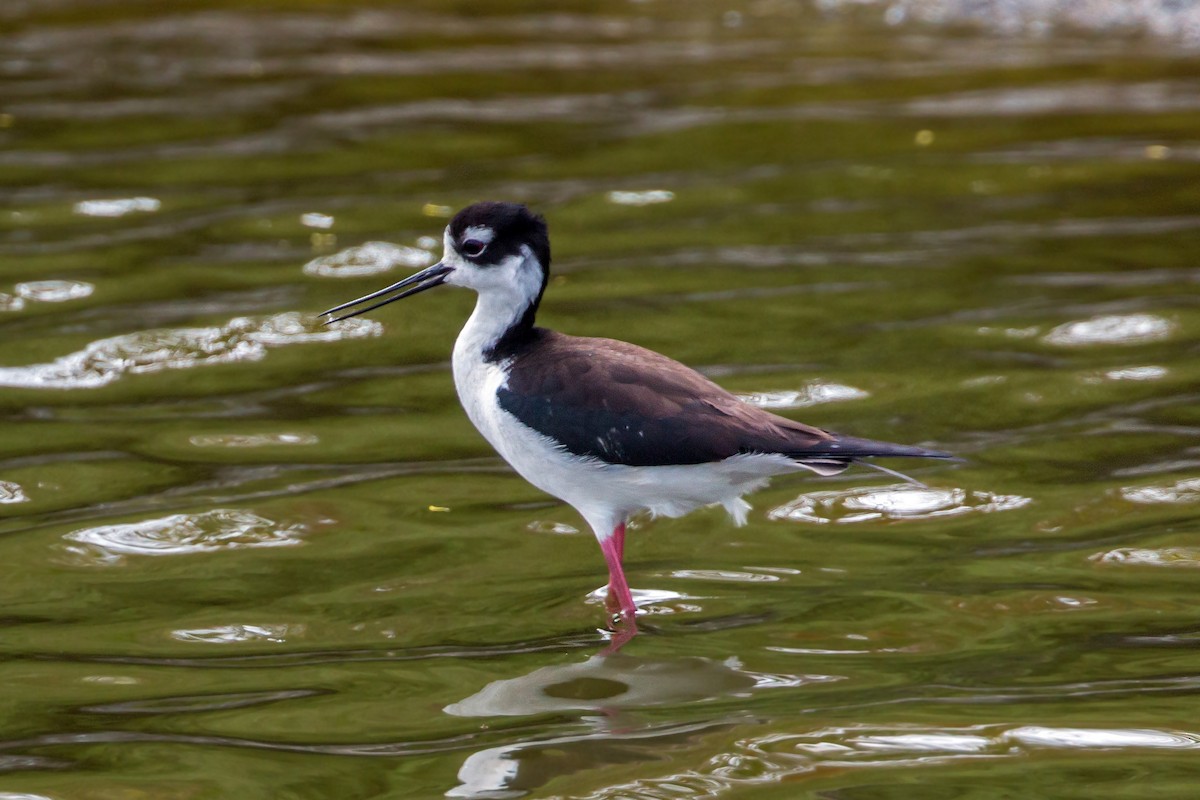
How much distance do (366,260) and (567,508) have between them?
3.65m

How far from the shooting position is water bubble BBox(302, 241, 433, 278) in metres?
11.0

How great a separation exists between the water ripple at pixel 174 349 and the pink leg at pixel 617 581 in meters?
3.48

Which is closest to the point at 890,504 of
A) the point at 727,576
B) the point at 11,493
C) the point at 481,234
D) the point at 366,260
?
the point at 727,576

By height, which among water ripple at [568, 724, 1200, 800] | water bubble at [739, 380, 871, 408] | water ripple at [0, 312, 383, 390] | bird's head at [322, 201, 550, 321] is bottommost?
water ripple at [568, 724, 1200, 800]

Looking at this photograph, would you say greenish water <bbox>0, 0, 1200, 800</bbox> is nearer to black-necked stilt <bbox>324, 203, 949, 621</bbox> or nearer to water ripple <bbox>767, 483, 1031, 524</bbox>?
water ripple <bbox>767, 483, 1031, 524</bbox>

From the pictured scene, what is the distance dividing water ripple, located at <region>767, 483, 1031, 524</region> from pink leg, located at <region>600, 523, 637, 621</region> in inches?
43.8

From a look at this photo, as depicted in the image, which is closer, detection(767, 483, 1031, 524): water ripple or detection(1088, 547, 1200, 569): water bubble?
detection(1088, 547, 1200, 569): water bubble

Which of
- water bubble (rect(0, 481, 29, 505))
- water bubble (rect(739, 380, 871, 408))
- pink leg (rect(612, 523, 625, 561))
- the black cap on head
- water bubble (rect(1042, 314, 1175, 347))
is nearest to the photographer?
pink leg (rect(612, 523, 625, 561))

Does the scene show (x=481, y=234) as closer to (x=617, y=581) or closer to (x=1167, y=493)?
(x=617, y=581)

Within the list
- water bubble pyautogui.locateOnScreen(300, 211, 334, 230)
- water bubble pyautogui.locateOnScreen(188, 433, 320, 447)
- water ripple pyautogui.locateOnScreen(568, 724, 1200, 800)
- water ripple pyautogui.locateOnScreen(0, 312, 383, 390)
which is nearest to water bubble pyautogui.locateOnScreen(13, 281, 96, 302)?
water ripple pyautogui.locateOnScreen(0, 312, 383, 390)

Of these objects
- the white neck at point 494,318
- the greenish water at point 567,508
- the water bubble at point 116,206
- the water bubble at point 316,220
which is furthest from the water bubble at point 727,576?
the water bubble at point 116,206

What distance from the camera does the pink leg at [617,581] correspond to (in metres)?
6.80

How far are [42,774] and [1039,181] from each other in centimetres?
921

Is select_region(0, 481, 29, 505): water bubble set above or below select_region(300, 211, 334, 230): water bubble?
below
